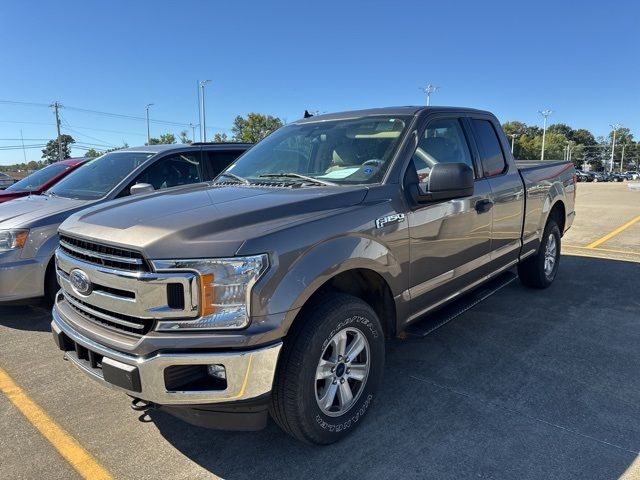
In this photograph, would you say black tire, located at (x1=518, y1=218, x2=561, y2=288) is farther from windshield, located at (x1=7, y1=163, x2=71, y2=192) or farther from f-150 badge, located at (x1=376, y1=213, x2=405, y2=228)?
windshield, located at (x1=7, y1=163, x2=71, y2=192)

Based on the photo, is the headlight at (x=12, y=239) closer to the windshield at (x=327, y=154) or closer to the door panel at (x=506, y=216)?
the windshield at (x=327, y=154)

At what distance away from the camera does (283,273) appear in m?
2.34

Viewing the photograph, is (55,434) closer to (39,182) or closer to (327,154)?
(327,154)

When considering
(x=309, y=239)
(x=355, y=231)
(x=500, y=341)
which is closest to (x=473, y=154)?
(x=500, y=341)

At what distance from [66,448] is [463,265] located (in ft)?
9.97

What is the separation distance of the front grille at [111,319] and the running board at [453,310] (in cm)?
182

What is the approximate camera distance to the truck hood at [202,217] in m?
2.26

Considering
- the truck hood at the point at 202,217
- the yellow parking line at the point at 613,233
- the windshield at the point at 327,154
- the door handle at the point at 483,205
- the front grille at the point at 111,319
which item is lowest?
the yellow parking line at the point at 613,233

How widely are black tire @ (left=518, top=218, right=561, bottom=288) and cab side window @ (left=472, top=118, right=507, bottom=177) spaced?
1459 mm

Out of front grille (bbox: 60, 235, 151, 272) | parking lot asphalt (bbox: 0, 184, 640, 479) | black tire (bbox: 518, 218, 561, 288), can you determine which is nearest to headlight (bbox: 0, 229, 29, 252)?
parking lot asphalt (bbox: 0, 184, 640, 479)

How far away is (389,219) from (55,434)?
97.2 inches

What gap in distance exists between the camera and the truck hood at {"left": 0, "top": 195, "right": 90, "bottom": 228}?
465 cm

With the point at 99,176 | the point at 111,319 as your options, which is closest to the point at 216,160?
the point at 99,176

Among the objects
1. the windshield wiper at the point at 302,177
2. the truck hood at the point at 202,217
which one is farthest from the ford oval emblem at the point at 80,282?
the windshield wiper at the point at 302,177
